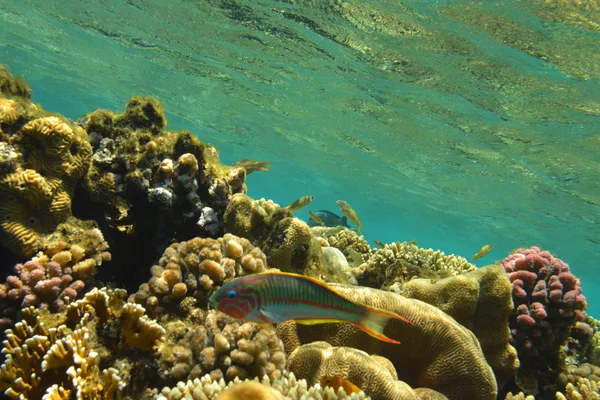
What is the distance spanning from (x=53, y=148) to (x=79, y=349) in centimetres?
222

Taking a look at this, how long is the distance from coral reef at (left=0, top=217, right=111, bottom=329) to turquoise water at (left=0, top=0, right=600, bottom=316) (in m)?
11.2

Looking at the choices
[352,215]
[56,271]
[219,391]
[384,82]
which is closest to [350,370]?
[219,391]

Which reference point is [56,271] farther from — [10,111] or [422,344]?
[422,344]

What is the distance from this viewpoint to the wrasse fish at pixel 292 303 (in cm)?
214

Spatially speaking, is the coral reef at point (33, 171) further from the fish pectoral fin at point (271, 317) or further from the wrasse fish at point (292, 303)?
the fish pectoral fin at point (271, 317)

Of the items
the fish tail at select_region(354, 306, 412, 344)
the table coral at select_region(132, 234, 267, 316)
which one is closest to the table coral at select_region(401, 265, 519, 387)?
the table coral at select_region(132, 234, 267, 316)

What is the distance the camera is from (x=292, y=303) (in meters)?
2.22

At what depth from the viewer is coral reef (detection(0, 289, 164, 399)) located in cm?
269

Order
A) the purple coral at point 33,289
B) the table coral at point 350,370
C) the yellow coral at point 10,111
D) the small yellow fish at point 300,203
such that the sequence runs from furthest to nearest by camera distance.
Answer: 1. the small yellow fish at point 300,203
2. the yellow coral at point 10,111
3. the purple coral at point 33,289
4. the table coral at point 350,370

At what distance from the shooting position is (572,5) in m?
9.84

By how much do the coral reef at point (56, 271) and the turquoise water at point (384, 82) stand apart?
36.7 feet

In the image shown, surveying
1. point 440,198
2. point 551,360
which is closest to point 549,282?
point 551,360

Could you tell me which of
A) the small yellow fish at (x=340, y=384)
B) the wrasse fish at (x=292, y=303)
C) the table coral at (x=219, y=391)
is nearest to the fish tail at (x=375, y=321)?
the wrasse fish at (x=292, y=303)

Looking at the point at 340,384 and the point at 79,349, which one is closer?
the point at 79,349
